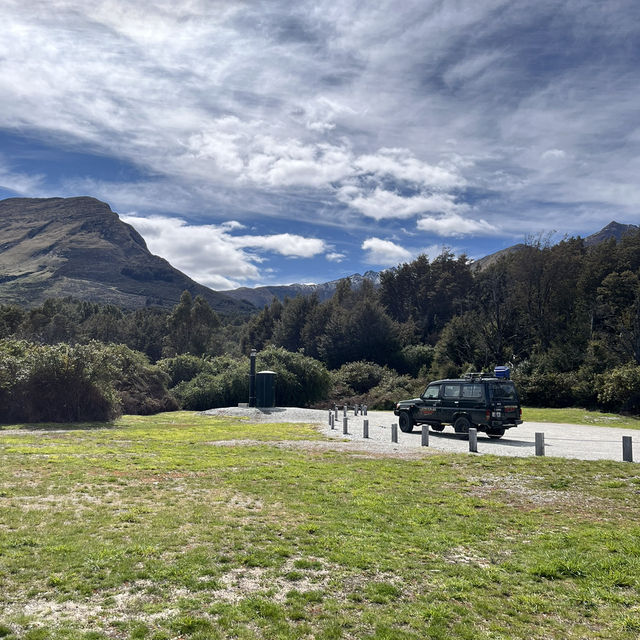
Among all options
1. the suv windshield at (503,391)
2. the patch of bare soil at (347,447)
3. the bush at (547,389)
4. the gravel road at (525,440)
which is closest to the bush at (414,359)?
the bush at (547,389)

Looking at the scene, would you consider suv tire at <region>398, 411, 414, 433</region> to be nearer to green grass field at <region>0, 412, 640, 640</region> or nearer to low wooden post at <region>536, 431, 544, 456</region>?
low wooden post at <region>536, 431, 544, 456</region>

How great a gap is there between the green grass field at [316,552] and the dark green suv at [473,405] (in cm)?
607

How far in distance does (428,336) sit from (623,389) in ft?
134

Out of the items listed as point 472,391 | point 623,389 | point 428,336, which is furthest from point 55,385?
point 428,336

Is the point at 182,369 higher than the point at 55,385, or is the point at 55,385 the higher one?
the point at 182,369

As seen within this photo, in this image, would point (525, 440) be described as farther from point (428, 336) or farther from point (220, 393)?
point (428, 336)

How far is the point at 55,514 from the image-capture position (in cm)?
777

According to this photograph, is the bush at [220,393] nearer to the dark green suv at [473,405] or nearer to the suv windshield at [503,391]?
the dark green suv at [473,405]

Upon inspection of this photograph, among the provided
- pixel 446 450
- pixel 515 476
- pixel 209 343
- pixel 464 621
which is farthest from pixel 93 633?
pixel 209 343

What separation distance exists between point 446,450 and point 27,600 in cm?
1346

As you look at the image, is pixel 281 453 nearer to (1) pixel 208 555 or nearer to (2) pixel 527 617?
(1) pixel 208 555

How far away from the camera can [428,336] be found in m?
70.2

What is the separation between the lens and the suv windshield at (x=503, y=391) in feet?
60.5

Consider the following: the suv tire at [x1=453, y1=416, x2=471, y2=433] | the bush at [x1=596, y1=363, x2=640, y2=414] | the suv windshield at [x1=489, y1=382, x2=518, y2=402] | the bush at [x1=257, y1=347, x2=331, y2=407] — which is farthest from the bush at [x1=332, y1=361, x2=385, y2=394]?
the suv windshield at [x1=489, y1=382, x2=518, y2=402]
